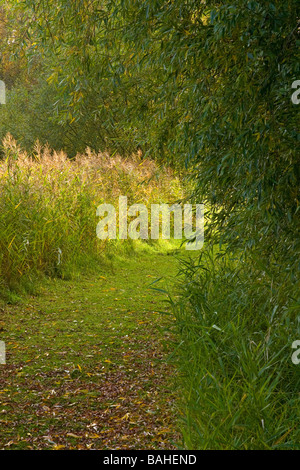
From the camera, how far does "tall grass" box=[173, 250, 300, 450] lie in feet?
8.71

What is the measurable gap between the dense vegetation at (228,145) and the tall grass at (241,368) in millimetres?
12

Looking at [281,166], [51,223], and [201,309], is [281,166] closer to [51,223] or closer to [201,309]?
[201,309]

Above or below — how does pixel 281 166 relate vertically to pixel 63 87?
below

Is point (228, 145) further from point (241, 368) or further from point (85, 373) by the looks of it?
point (85, 373)

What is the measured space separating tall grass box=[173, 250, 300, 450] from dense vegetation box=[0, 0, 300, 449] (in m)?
0.01

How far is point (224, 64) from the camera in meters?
3.43

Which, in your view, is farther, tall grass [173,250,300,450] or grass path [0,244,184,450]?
grass path [0,244,184,450]

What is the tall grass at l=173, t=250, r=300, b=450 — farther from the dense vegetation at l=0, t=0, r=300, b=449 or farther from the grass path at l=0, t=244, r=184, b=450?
the grass path at l=0, t=244, r=184, b=450

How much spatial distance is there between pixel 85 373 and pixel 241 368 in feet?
4.52

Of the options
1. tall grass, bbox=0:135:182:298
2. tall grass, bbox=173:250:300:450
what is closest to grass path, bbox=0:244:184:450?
tall grass, bbox=173:250:300:450

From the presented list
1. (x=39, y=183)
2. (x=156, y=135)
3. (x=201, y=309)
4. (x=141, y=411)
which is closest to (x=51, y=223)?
(x=39, y=183)

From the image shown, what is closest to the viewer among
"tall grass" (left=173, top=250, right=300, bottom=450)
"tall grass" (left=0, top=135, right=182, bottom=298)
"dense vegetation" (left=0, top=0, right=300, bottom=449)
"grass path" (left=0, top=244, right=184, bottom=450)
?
"tall grass" (left=173, top=250, right=300, bottom=450)

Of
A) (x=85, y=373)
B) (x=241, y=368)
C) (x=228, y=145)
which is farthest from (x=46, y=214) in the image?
(x=241, y=368)

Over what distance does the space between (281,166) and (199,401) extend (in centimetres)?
143
